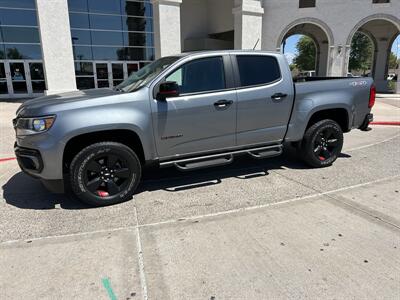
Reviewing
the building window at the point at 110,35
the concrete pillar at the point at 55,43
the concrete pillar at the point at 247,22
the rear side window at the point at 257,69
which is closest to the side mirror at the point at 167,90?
the rear side window at the point at 257,69

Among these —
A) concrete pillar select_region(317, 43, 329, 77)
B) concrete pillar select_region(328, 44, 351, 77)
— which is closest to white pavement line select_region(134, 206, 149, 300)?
concrete pillar select_region(328, 44, 351, 77)

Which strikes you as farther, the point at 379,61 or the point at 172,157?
the point at 379,61

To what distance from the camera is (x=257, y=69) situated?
5.12 m

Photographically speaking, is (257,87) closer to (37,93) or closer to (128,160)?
(128,160)

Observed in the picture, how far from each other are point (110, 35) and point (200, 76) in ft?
70.9

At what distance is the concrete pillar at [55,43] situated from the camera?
54.7 feet

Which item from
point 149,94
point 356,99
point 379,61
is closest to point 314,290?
point 149,94

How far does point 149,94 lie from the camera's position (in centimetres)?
434

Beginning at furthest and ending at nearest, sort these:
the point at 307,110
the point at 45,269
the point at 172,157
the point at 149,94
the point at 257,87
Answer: the point at 307,110 → the point at 257,87 → the point at 172,157 → the point at 149,94 → the point at 45,269

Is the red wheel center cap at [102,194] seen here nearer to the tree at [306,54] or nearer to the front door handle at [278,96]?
the front door handle at [278,96]

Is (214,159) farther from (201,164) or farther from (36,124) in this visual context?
(36,124)

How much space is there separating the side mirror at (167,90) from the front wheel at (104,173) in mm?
832

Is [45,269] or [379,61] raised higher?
[379,61]

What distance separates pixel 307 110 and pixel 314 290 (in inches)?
134
